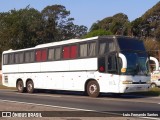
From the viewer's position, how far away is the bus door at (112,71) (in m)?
20.0

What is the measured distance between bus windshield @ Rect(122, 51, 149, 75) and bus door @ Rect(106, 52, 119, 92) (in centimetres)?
60

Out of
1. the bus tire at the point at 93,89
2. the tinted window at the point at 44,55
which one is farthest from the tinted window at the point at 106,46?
the tinted window at the point at 44,55

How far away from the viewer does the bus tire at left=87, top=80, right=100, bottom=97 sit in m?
21.1

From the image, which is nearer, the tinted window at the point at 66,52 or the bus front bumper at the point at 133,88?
the bus front bumper at the point at 133,88

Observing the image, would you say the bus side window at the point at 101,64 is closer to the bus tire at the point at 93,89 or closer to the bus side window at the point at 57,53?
the bus tire at the point at 93,89

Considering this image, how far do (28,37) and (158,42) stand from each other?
23.9 meters

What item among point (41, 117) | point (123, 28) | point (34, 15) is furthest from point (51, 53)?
point (123, 28)

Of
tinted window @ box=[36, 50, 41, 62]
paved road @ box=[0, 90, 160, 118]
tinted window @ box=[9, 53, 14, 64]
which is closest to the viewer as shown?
paved road @ box=[0, 90, 160, 118]

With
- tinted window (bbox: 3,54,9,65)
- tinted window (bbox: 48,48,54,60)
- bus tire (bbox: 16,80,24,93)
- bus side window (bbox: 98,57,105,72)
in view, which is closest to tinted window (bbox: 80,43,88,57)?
bus side window (bbox: 98,57,105,72)

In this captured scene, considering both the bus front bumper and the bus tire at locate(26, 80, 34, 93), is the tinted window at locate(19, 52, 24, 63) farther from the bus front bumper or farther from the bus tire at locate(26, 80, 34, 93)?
the bus front bumper

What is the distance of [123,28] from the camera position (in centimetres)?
8294

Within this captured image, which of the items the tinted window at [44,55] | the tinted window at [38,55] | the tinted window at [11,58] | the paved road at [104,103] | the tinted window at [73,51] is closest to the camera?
the paved road at [104,103]

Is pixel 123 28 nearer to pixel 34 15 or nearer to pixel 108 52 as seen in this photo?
pixel 34 15

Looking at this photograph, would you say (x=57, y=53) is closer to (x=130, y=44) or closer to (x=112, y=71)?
(x=112, y=71)
